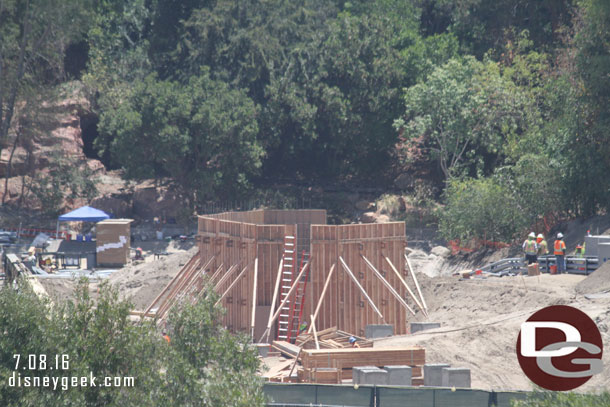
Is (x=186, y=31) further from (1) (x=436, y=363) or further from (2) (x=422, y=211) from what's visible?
(1) (x=436, y=363)

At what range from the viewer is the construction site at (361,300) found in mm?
21969

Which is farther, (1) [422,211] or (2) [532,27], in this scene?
(2) [532,27]

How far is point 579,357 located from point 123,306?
798cm

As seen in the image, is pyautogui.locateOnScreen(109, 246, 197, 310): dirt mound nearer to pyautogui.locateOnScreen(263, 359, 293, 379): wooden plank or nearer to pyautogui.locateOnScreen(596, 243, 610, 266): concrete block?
pyautogui.locateOnScreen(263, 359, 293, 379): wooden plank

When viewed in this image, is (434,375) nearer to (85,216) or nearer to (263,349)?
(263,349)

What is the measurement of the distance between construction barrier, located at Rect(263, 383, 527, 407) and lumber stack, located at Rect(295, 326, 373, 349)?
7237mm

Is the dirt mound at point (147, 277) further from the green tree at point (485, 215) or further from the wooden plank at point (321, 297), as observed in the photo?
the green tree at point (485, 215)

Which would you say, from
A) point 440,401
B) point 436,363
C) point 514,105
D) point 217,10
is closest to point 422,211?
point 514,105

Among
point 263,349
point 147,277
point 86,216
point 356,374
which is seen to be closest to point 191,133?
point 86,216

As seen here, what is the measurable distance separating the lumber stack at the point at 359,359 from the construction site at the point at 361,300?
0.02m

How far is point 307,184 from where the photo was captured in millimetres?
56125

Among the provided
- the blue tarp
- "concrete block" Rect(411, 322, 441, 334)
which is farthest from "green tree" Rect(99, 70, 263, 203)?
"concrete block" Rect(411, 322, 441, 334)

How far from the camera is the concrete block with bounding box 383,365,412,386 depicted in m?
20.5

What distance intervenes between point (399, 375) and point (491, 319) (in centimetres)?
614
